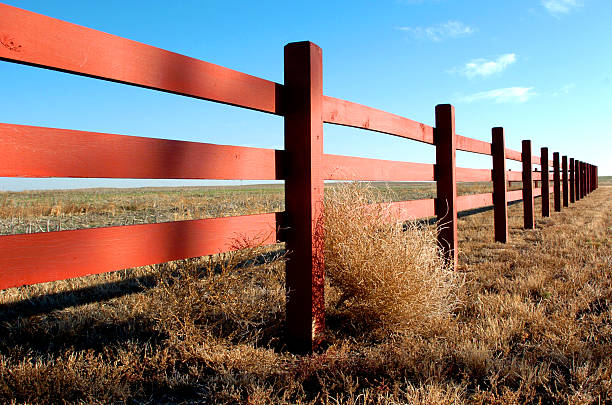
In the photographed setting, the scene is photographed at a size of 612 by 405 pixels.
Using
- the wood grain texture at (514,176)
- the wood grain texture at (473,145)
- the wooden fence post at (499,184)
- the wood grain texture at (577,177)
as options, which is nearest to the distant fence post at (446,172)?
the wood grain texture at (473,145)

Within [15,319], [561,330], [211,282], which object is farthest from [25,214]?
[561,330]

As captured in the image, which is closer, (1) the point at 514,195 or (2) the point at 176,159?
(2) the point at 176,159

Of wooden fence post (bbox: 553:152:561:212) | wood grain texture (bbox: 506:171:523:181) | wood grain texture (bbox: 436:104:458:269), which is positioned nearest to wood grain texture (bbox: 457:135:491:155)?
wood grain texture (bbox: 436:104:458:269)

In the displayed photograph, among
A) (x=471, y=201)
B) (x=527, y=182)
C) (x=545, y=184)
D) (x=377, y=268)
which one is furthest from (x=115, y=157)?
(x=545, y=184)

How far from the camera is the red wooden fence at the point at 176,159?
1720 millimetres

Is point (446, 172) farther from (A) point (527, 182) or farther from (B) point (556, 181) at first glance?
(B) point (556, 181)

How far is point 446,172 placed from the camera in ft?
15.0

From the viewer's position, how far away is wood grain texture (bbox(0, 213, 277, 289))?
1705mm

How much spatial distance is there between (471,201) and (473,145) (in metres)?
0.73

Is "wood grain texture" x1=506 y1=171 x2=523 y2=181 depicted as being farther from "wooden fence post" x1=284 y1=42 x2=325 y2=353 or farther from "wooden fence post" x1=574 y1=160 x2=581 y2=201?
"wooden fence post" x1=574 y1=160 x2=581 y2=201

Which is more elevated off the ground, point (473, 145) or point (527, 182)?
point (473, 145)

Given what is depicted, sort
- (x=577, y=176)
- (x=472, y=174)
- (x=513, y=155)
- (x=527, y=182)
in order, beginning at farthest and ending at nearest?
1. (x=577, y=176)
2. (x=527, y=182)
3. (x=513, y=155)
4. (x=472, y=174)

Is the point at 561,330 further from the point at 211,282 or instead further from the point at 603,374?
the point at 211,282

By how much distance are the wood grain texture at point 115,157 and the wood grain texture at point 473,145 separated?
10.9ft
